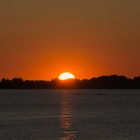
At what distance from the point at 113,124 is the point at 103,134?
17.3 metres

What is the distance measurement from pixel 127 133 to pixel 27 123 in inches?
889

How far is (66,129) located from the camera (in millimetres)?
93438

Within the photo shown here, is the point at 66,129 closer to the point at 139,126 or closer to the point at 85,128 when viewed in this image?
the point at 85,128

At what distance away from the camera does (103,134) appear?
280 feet

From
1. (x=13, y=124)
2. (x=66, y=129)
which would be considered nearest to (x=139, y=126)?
(x=66, y=129)

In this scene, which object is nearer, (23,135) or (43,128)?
(23,135)

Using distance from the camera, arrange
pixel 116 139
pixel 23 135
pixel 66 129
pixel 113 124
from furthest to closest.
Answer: pixel 113 124 → pixel 66 129 → pixel 23 135 → pixel 116 139

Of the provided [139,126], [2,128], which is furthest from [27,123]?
[139,126]

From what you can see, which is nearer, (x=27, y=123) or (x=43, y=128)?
(x=43, y=128)

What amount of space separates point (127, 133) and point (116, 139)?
768cm

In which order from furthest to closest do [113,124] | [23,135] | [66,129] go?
[113,124] → [66,129] → [23,135]

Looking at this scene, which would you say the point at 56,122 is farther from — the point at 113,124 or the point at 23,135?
the point at 23,135

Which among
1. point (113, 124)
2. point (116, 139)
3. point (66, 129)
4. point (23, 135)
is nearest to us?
point (116, 139)

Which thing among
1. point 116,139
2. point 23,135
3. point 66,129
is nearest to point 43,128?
point 66,129
